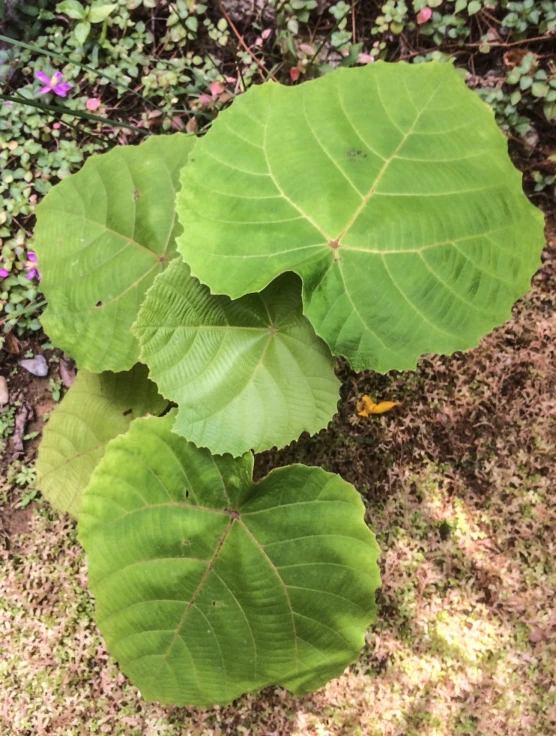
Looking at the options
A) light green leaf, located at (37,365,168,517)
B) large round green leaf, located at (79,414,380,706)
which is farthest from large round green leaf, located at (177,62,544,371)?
light green leaf, located at (37,365,168,517)

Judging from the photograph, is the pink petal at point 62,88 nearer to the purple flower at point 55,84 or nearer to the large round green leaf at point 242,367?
the purple flower at point 55,84

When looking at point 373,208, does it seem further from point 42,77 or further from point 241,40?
point 42,77

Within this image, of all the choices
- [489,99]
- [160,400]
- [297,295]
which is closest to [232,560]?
[160,400]

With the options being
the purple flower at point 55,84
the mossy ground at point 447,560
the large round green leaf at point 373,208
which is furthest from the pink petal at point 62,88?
the mossy ground at point 447,560

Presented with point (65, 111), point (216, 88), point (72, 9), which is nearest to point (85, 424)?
point (65, 111)

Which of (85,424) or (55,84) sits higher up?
(55,84)
